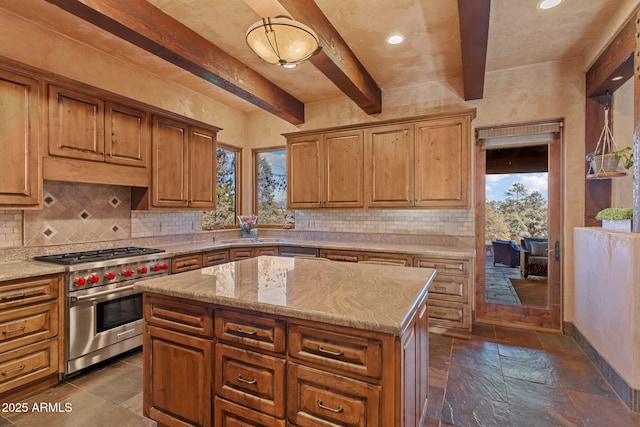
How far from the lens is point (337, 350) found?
1.30 meters

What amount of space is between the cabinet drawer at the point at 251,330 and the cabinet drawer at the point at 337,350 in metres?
0.07

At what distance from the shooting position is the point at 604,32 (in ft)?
9.26

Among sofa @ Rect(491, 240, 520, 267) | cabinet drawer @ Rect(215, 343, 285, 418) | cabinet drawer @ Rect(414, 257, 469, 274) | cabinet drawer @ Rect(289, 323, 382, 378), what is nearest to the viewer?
cabinet drawer @ Rect(289, 323, 382, 378)

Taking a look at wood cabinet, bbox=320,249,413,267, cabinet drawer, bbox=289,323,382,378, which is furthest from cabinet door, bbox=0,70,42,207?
wood cabinet, bbox=320,249,413,267

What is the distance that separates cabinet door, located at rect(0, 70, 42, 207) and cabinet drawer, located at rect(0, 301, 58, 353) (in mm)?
828

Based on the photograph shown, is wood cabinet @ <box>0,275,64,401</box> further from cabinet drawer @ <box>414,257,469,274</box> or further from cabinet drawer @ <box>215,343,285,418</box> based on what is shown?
cabinet drawer @ <box>414,257,469,274</box>

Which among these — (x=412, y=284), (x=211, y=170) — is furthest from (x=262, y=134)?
(x=412, y=284)

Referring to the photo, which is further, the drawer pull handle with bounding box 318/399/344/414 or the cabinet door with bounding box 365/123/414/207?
the cabinet door with bounding box 365/123/414/207

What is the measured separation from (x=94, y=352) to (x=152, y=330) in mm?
1365

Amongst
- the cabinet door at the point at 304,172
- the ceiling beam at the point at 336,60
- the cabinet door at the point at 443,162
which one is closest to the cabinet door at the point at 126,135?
the cabinet door at the point at 304,172

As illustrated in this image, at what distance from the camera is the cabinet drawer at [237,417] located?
146cm

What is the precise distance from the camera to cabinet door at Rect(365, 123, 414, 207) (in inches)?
151

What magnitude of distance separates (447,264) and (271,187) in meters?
3.12

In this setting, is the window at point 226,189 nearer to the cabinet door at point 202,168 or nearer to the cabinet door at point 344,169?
the cabinet door at point 202,168
